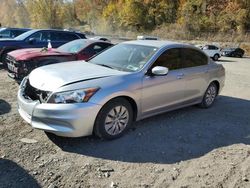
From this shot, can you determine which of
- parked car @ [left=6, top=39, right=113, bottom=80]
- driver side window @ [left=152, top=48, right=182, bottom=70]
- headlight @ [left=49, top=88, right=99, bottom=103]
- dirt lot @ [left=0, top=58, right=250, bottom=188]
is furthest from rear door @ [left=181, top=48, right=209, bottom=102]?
parked car @ [left=6, top=39, right=113, bottom=80]

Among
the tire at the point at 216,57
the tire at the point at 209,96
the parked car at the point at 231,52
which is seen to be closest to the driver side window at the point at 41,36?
the tire at the point at 209,96

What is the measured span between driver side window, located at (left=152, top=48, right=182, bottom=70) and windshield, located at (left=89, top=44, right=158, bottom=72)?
0.18 metres

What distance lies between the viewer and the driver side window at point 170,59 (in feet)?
19.0

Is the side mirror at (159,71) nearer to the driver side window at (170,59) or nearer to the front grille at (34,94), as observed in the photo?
the driver side window at (170,59)

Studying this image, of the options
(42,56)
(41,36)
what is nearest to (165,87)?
(42,56)

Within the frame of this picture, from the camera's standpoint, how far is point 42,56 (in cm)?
845

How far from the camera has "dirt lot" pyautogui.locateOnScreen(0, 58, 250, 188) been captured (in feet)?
12.9

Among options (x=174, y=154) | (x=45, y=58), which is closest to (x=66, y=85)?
(x=174, y=154)

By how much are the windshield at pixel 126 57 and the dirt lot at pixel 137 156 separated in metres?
1.09

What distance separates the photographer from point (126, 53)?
6.02 metres

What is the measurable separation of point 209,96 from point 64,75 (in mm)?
3705

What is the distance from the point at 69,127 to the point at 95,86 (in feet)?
2.33

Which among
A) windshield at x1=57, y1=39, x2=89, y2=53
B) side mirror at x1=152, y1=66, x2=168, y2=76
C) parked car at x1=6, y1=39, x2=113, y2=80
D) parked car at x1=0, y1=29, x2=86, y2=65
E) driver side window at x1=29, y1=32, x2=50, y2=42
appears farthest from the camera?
driver side window at x1=29, y1=32, x2=50, y2=42

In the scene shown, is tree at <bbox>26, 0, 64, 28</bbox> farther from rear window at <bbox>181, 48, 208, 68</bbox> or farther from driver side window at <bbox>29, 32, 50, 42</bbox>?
rear window at <bbox>181, 48, 208, 68</bbox>
